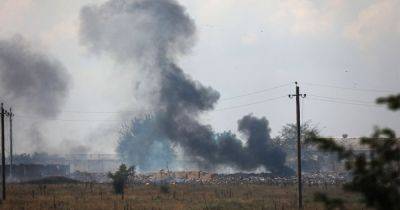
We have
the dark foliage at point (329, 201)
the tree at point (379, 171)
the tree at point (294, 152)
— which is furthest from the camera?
the tree at point (294, 152)

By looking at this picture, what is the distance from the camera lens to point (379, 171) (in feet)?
21.4

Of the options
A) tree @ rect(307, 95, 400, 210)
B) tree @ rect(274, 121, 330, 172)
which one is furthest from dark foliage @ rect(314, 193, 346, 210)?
tree @ rect(274, 121, 330, 172)

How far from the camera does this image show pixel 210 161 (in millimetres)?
88812

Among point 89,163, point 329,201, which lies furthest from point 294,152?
point 329,201

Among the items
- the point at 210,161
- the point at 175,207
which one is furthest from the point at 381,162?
the point at 210,161

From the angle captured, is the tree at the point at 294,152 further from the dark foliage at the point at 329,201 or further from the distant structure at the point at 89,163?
the dark foliage at the point at 329,201

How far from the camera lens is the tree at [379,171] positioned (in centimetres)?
637

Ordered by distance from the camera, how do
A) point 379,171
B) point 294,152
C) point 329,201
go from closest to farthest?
point 379,171 < point 329,201 < point 294,152

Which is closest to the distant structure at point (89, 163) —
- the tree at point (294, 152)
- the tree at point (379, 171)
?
the tree at point (294, 152)

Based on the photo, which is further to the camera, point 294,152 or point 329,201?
point 294,152

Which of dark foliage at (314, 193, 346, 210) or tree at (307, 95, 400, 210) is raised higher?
tree at (307, 95, 400, 210)

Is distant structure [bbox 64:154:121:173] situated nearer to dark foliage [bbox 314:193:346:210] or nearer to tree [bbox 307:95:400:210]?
dark foliage [bbox 314:193:346:210]

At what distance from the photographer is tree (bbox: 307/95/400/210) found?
637 centimetres

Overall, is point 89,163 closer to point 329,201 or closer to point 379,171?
point 329,201
